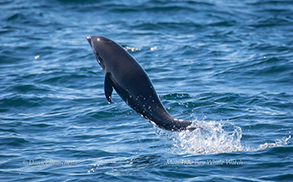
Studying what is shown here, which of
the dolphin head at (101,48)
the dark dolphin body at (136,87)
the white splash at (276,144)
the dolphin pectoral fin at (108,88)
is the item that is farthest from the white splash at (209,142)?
the dolphin head at (101,48)

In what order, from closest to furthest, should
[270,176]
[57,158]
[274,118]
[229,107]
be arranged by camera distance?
[270,176]
[57,158]
[274,118]
[229,107]

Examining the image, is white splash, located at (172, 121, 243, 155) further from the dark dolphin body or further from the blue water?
the dark dolphin body

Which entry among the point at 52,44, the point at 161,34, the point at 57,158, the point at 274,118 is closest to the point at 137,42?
the point at 161,34

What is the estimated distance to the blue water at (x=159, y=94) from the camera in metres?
7.33

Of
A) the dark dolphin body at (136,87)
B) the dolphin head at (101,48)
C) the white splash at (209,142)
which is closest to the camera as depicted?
the dark dolphin body at (136,87)

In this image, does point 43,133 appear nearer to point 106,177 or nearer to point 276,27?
point 106,177

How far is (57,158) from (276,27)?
13.3 metres

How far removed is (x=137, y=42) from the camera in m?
17.5

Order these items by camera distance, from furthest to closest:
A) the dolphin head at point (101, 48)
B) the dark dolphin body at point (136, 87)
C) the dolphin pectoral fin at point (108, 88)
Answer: the dolphin head at point (101, 48), the dolphin pectoral fin at point (108, 88), the dark dolphin body at point (136, 87)

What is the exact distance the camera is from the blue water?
7332mm

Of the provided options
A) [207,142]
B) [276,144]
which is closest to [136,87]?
[207,142]

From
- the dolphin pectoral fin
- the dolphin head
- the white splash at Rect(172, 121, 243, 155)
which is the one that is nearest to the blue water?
the white splash at Rect(172, 121, 243, 155)

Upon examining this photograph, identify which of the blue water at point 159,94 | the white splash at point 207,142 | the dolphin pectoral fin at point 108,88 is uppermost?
the dolphin pectoral fin at point 108,88

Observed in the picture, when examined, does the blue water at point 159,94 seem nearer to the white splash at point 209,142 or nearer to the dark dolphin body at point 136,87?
the white splash at point 209,142
